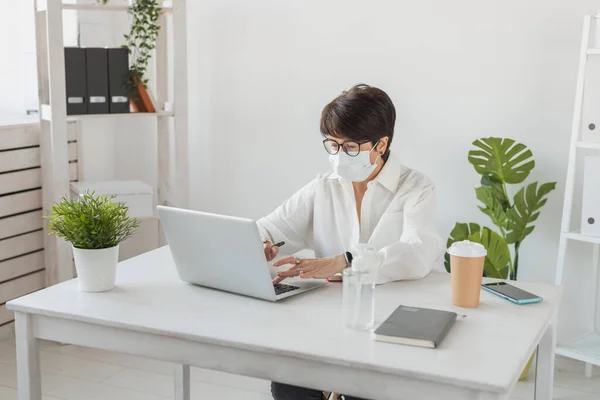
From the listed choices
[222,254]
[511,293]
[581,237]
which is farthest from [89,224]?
[581,237]

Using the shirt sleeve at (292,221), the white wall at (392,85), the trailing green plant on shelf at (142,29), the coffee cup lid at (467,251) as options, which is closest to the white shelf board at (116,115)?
the trailing green plant on shelf at (142,29)

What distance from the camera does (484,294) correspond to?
2021 millimetres

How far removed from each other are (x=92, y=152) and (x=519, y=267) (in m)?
2.18

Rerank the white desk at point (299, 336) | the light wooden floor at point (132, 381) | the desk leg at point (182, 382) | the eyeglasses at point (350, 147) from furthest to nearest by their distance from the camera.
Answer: the light wooden floor at point (132, 381)
the desk leg at point (182, 382)
the eyeglasses at point (350, 147)
the white desk at point (299, 336)

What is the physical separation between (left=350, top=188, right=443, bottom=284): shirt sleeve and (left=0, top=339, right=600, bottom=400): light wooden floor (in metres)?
1.13

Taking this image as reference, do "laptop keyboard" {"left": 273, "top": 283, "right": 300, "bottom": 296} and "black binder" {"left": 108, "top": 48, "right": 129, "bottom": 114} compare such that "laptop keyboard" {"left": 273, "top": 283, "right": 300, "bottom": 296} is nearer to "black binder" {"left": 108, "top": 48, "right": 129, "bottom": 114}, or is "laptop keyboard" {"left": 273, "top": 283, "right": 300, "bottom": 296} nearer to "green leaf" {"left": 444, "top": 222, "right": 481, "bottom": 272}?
"green leaf" {"left": 444, "top": 222, "right": 481, "bottom": 272}

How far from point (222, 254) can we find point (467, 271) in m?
0.59

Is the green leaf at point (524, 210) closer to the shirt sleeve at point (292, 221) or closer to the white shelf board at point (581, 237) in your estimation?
the white shelf board at point (581, 237)

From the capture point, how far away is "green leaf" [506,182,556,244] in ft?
10.3

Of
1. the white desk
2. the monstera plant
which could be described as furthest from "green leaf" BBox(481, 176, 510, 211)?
the white desk

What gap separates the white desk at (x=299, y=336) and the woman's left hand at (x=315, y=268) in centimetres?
4

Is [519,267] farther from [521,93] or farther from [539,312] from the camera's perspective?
[539,312]

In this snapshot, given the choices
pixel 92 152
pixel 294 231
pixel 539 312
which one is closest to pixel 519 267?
pixel 294 231

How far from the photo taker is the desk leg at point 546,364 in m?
1.99
